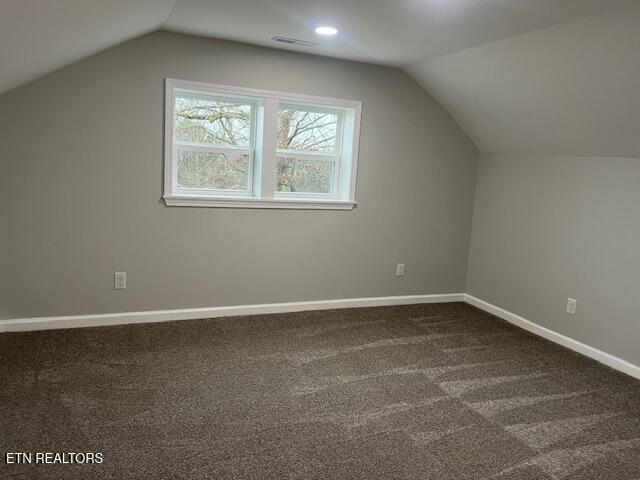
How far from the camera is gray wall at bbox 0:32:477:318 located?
3.47 metres

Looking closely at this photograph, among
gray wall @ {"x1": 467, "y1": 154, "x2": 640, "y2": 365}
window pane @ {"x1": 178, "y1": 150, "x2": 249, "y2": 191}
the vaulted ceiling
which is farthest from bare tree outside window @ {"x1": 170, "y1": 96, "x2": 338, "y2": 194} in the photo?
gray wall @ {"x1": 467, "y1": 154, "x2": 640, "y2": 365}

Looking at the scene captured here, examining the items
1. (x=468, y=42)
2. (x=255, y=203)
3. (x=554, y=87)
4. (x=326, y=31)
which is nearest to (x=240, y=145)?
(x=255, y=203)

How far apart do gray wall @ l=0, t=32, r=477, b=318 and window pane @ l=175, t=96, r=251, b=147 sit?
0.24 metres

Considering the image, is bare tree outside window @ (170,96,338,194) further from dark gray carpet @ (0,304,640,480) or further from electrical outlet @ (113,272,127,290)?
dark gray carpet @ (0,304,640,480)

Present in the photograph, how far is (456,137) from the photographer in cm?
473

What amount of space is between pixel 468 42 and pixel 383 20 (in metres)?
0.73

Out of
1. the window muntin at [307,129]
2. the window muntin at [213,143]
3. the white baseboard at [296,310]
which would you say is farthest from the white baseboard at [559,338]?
the window muntin at [213,143]

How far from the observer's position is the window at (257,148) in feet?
12.8

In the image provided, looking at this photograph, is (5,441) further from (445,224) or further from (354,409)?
(445,224)

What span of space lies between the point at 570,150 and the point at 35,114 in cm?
383

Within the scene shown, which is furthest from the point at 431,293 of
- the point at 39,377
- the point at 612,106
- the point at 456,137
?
the point at 39,377

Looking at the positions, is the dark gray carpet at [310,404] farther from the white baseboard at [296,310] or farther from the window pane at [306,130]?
the window pane at [306,130]

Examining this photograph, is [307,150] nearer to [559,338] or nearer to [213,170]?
[213,170]

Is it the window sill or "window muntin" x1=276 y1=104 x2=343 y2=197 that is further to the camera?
"window muntin" x1=276 y1=104 x2=343 y2=197
